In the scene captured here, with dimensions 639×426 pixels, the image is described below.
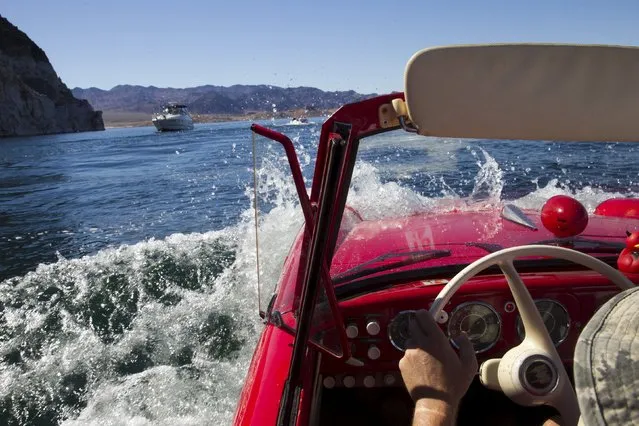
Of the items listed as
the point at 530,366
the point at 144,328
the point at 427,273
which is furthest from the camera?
the point at 144,328

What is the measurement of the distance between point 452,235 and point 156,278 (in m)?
4.60

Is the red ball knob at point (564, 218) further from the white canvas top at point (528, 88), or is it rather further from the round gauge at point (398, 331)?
the white canvas top at point (528, 88)

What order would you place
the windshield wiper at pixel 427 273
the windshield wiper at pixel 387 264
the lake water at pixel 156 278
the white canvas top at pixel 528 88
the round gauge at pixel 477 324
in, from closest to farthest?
the white canvas top at pixel 528 88 < the round gauge at pixel 477 324 < the windshield wiper at pixel 427 273 < the windshield wiper at pixel 387 264 < the lake water at pixel 156 278

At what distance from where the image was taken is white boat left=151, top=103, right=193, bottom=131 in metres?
66.2

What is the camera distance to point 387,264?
2660mm

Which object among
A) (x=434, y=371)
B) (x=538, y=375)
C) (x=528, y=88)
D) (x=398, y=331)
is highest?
(x=528, y=88)

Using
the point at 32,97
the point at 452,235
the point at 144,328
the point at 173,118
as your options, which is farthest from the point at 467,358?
the point at 32,97

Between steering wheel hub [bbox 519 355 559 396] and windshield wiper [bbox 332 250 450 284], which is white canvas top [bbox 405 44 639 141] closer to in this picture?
steering wheel hub [bbox 519 355 559 396]

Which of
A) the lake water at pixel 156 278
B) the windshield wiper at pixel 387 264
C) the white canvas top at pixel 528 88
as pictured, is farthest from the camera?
the lake water at pixel 156 278

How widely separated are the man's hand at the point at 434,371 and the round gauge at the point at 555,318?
95 cm

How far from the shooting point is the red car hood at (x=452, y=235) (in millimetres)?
2773

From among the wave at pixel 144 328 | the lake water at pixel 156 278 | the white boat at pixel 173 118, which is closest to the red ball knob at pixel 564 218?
the lake water at pixel 156 278

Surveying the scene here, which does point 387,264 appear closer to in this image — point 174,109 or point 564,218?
point 564,218

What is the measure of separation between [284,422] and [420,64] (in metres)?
1.17
